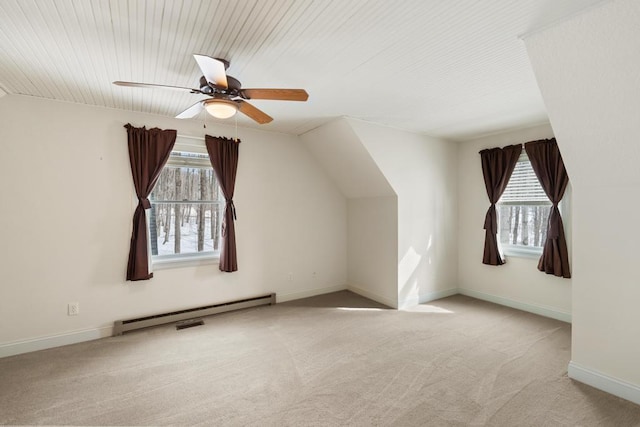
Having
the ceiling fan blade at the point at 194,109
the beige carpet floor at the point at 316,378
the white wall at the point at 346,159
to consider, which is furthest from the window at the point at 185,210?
the white wall at the point at 346,159

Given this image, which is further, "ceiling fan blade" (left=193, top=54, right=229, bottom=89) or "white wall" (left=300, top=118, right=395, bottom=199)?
"white wall" (left=300, top=118, right=395, bottom=199)

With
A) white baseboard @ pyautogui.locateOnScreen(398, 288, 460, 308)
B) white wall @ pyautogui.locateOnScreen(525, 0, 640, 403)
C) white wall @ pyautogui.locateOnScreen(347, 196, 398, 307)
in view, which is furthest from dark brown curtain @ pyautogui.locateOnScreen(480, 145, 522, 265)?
white wall @ pyautogui.locateOnScreen(525, 0, 640, 403)

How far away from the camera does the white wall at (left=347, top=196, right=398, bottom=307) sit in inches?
158

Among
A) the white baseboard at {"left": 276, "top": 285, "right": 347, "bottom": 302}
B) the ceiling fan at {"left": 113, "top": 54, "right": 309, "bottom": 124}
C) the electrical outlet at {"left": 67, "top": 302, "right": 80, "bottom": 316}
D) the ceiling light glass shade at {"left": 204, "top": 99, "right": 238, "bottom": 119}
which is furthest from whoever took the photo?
the white baseboard at {"left": 276, "top": 285, "right": 347, "bottom": 302}

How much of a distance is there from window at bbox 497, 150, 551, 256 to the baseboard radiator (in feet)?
11.3

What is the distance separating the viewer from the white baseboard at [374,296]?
13.1ft

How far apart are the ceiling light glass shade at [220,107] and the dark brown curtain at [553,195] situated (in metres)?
3.64

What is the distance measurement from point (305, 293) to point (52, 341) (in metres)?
2.88

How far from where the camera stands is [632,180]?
6.59ft

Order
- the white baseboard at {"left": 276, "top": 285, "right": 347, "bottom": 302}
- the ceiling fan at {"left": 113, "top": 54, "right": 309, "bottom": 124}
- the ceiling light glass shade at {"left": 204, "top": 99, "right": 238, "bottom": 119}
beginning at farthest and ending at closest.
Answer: the white baseboard at {"left": 276, "top": 285, "right": 347, "bottom": 302} < the ceiling light glass shade at {"left": 204, "top": 99, "right": 238, "bottom": 119} < the ceiling fan at {"left": 113, "top": 54, "right": 309, "bottom": 124}

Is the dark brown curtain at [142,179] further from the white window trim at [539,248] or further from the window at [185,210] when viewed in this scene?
the white window trim at [539,248]

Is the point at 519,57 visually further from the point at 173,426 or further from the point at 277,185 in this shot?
the point at 173,426

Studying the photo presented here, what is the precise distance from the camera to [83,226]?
9.95ft

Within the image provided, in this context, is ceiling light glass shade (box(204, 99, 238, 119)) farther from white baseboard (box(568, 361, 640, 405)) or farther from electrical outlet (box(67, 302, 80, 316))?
white baseboard (box(568, 361, 640, 405))
